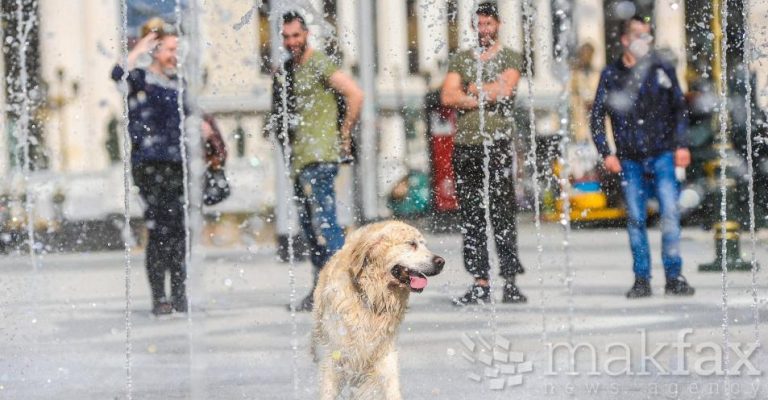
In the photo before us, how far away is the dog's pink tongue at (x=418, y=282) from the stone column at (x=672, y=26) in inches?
379

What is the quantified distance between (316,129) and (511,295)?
5.26 ft

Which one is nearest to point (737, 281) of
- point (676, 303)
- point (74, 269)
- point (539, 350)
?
point (676, 303)

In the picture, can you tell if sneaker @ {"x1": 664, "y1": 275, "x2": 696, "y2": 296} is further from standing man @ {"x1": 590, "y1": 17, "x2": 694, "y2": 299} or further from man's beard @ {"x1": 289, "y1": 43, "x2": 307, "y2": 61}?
man's beard @ {"x1": 289, "y1": 43, "x2": 307, "y2": 61}

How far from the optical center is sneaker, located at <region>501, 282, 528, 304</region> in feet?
27.0

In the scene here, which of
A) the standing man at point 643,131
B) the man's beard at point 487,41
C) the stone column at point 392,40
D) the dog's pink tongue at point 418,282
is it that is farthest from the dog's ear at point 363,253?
the stone column at point 392,40

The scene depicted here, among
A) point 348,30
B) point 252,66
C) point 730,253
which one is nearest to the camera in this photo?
point 730,253

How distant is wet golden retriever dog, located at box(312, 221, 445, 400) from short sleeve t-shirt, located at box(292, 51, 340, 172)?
2.52 meters

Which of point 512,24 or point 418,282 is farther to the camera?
point 512,24

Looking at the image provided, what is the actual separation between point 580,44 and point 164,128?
13068 mm

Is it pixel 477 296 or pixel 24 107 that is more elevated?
pixel 24 107

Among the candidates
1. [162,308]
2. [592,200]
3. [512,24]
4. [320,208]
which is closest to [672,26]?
[512,24]

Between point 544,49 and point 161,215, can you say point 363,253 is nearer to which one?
point 161,215

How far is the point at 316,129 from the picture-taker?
24.4ft

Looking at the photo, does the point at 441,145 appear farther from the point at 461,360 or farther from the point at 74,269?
the point at 461,360
